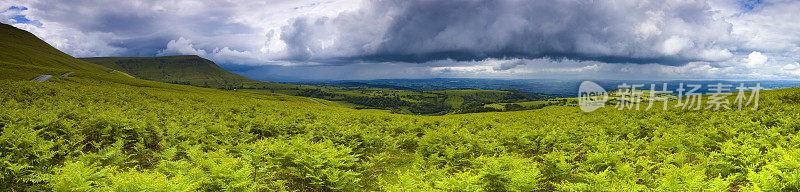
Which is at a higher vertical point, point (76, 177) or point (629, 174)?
point (76, 177)

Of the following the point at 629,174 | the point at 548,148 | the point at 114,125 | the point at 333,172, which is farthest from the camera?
the point at 548,148

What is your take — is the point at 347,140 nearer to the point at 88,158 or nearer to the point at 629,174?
the point at 88,158

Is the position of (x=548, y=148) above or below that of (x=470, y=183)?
below

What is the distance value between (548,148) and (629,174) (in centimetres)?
757

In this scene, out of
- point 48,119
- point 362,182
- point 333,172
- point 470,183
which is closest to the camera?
point 470,183

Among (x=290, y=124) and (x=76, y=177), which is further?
(x=290, y=124)

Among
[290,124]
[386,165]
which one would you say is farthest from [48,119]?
[386,165]

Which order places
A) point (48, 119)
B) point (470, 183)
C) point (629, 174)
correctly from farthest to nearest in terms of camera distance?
point (48, 119), point (629, 174), point (470, 183)

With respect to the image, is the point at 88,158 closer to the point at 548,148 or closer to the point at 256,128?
the point at 256,128

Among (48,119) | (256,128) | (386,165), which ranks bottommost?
(386,165)

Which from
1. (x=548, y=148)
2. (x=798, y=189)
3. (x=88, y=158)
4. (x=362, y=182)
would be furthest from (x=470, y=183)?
(x=88, y=158)

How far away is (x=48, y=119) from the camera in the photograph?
1297 centimetres

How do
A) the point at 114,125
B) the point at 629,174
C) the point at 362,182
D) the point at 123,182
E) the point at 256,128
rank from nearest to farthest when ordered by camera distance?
1. the point at 123,182
2. the point at 629,174
3. the point at 362,182
4. the point at 114,125
5. the point at 256,128

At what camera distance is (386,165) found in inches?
554
